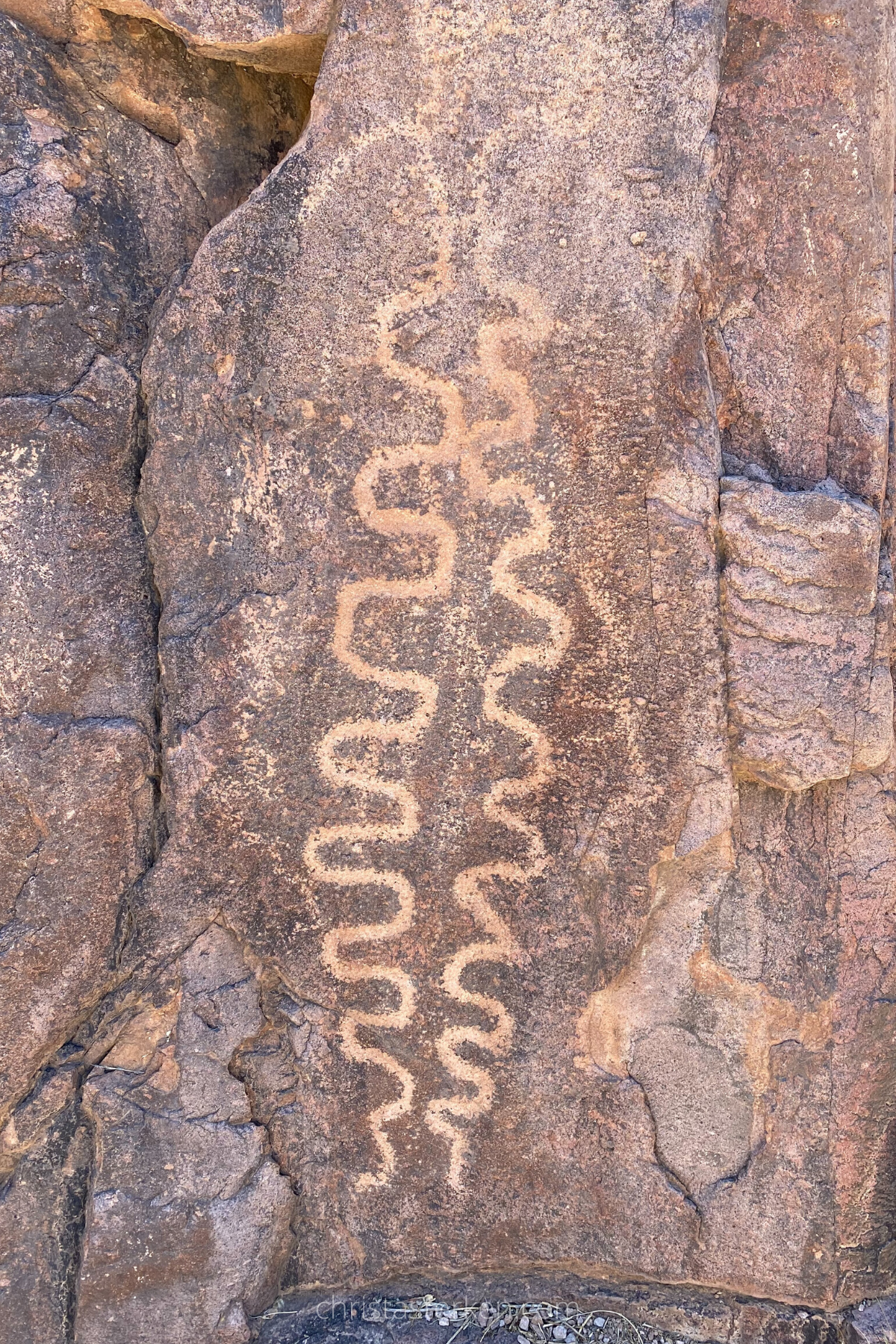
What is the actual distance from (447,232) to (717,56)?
Answer: 1.61 ft

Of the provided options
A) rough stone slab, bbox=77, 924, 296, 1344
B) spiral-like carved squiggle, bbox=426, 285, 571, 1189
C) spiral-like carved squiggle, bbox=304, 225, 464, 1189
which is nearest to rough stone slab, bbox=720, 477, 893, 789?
spiral-like carved squiggle, bbox=426, 285, 571, 1189

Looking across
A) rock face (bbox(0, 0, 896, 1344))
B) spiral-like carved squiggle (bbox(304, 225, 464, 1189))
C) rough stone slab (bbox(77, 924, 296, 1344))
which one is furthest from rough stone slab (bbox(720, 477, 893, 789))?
rough stone slab (bbox(77, 924, 296, 1344))

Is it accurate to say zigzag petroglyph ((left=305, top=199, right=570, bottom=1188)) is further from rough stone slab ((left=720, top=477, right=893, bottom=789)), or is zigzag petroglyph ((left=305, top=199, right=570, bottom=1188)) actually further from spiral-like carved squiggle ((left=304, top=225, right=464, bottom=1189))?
rough stone slab ((left=720, top=477, right=893, bottom=789))

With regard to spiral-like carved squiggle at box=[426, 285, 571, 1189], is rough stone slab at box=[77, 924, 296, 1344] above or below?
below

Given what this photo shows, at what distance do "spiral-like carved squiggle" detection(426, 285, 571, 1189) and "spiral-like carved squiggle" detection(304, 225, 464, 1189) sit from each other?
2.9 inches

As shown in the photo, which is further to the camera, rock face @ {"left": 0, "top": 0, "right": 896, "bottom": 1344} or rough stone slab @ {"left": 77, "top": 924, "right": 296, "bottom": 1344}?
rough stone slab @ {"left": 77, "top": 924, "right": 296, "bottom": 1344}

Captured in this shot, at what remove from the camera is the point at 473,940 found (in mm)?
1756

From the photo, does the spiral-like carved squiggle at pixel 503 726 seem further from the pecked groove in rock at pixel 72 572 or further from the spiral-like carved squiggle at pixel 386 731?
the pecked groove in rock at pixel 72 572

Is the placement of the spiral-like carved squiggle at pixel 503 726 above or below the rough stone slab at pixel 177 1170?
above

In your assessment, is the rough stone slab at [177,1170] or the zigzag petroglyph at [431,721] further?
the rough stone slab at [177,1170]

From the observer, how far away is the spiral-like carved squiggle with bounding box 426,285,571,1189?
1.59m

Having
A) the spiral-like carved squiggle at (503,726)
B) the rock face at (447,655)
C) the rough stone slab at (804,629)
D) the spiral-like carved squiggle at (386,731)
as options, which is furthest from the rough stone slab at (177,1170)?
the rough stone slab at (804,629)

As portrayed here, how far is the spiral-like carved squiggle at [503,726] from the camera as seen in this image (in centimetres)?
159

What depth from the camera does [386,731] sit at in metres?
1.71
